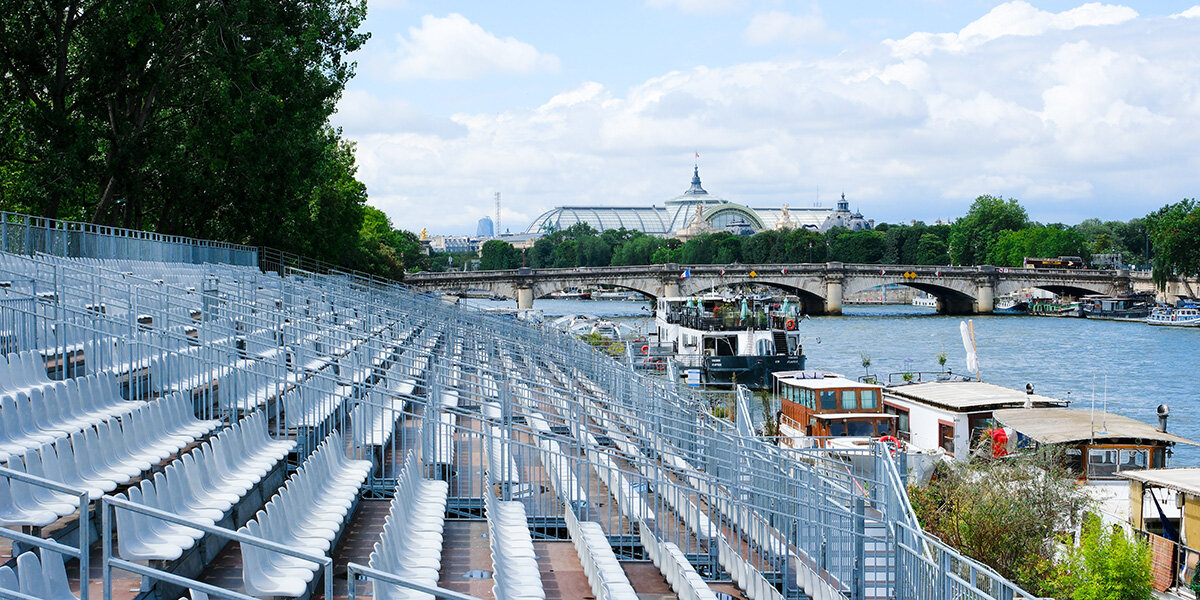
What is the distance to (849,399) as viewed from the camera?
32000 mm

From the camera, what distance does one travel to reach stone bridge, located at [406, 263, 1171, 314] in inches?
4085

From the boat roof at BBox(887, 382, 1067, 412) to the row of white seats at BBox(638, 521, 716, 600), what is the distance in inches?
736

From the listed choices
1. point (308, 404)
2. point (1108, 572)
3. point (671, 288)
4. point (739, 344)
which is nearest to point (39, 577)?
point (308, 404)

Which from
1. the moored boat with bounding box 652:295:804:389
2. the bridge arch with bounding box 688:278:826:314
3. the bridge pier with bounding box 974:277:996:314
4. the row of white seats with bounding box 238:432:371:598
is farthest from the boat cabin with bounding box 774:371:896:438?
the bridge pier with bounding box 974:277:996:314

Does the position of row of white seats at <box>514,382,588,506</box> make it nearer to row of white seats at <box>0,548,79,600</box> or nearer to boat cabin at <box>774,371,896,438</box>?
row of white seats at <box>0,548,79,600</box>

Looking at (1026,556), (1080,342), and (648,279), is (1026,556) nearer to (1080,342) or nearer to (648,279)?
(1080,342)

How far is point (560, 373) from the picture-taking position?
86.1ft

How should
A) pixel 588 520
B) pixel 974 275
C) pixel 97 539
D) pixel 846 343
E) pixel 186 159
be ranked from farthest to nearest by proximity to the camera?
1. pixel 974 275
2. pixel 846 343
3. pixel 186 159
4. pixel 588 520
5. pixel 97 539

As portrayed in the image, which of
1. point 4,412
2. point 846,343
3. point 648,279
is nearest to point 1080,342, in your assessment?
point 846,343

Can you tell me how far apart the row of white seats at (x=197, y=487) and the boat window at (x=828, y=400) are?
71.0 feet

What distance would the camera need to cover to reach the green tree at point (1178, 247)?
9881 cm

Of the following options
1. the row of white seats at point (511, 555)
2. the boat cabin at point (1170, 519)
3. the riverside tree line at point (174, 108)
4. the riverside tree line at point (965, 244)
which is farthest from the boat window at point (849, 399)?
the riverside tree line at point (965, 244)

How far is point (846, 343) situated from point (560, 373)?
164 feet

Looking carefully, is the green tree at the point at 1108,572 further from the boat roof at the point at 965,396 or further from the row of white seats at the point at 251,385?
the boat roof at the point at 965,396
